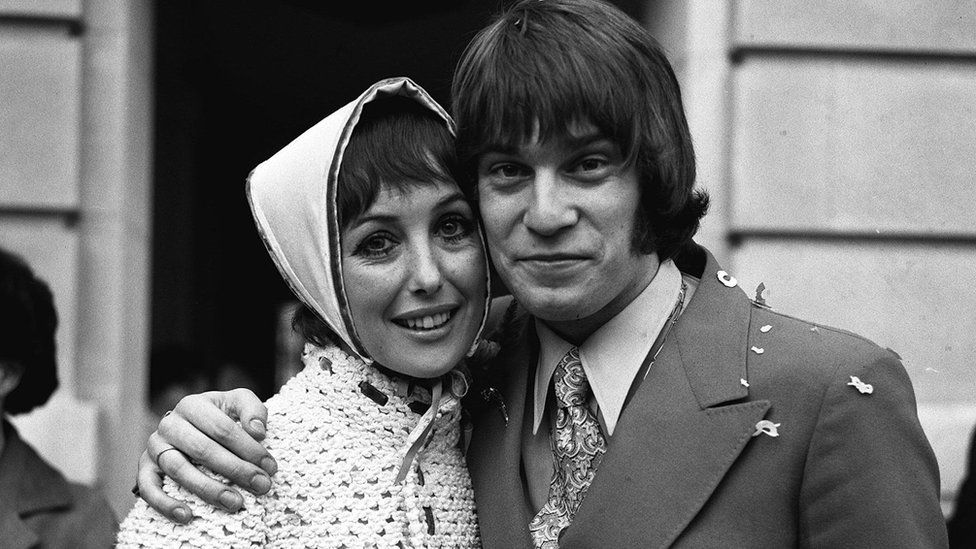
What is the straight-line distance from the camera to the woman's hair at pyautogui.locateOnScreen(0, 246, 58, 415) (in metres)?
4.13

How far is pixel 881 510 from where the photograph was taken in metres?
2.05

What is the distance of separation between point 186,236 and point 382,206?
22.8 ft

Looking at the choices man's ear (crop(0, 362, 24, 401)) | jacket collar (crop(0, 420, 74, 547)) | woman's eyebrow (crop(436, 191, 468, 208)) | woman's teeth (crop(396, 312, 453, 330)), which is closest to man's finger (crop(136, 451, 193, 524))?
woman's teeth (crop(396, 312, 453, 330))

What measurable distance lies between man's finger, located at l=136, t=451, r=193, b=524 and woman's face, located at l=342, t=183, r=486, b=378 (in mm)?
485

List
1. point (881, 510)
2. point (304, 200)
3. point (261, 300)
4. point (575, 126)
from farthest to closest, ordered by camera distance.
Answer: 1. point (261, 300)
2. point (304, 200)
3. point (575, 126)
4. point (881, 510)

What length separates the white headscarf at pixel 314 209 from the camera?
2438 mm

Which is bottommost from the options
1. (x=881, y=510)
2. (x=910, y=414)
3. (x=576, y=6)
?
(x=881, y=510)

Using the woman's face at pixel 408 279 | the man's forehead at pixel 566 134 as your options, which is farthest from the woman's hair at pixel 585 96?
the woman's face at pixel 408 279

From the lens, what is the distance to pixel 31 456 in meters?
4.03

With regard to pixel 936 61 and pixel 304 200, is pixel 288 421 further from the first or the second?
pixel 936 61

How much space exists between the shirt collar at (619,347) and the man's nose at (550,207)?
26 centimetres

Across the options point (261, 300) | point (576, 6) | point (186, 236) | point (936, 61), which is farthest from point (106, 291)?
point (261, 300)

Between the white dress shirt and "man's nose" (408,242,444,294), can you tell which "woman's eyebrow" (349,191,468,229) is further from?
the white dress shirt

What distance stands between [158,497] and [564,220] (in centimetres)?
94
